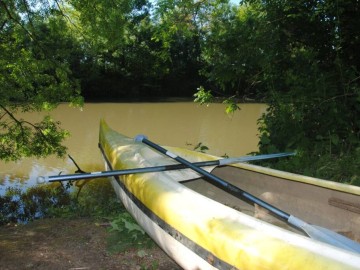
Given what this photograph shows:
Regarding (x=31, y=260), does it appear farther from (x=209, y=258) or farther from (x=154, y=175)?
(x=209, y=258)

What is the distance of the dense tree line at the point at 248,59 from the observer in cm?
550

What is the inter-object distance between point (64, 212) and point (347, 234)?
324 cm

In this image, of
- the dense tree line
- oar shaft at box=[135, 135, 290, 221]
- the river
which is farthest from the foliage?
the river

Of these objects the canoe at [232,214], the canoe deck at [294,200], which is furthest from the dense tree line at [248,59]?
the canoe at [232,214]

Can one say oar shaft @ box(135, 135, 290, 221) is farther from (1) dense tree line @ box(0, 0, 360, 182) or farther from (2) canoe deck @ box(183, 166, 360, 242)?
(1) dense tree line @ box(0, 0, 360, 182)

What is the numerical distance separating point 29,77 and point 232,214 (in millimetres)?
4673

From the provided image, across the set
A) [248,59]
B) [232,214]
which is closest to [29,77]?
[248,59]

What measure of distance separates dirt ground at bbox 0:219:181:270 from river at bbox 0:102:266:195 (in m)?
3.25

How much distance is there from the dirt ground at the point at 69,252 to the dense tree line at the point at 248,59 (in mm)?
2623

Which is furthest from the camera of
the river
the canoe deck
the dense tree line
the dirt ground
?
the river

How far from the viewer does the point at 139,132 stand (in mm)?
13984

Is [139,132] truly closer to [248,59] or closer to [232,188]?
[248,59]

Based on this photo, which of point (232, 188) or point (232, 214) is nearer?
point (232, 214)

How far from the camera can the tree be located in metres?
5.82
